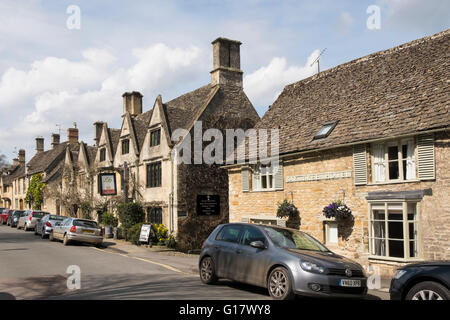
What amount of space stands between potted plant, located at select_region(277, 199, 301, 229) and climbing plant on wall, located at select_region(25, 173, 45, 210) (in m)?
41.1

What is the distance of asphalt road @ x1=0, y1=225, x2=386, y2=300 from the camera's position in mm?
9477

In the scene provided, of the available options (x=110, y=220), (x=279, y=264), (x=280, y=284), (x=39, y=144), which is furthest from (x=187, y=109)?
(x=39, y=144)

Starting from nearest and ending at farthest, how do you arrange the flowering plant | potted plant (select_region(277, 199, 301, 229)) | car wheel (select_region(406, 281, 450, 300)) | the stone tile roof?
car wheel (select_region(406, 281, 450, 300)) < the flowering plant < potted plant (select_region(277, 199, 301, 229)) < the stone tile roof

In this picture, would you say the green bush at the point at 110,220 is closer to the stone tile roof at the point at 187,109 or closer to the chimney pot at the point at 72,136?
the stone tile roof at the point at 187,109

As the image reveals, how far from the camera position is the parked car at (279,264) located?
8.67 metres

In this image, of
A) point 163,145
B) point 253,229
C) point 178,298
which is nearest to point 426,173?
point 253,229

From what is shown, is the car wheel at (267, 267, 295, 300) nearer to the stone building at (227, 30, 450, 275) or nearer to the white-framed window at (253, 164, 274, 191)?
the stone building at (227, 30, 450, 275)

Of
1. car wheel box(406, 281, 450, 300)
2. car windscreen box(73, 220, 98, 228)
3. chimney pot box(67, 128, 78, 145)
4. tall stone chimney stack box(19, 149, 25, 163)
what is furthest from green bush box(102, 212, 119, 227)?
tall stone chimney stack box(19, 149, 25, 163)

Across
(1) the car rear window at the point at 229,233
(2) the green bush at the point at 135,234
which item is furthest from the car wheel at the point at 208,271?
(2) the green bush at the point at 135,234

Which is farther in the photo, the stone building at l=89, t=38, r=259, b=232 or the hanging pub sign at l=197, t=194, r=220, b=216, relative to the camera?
the hanging pub sign at l=197, t=194, r=220, b=216
